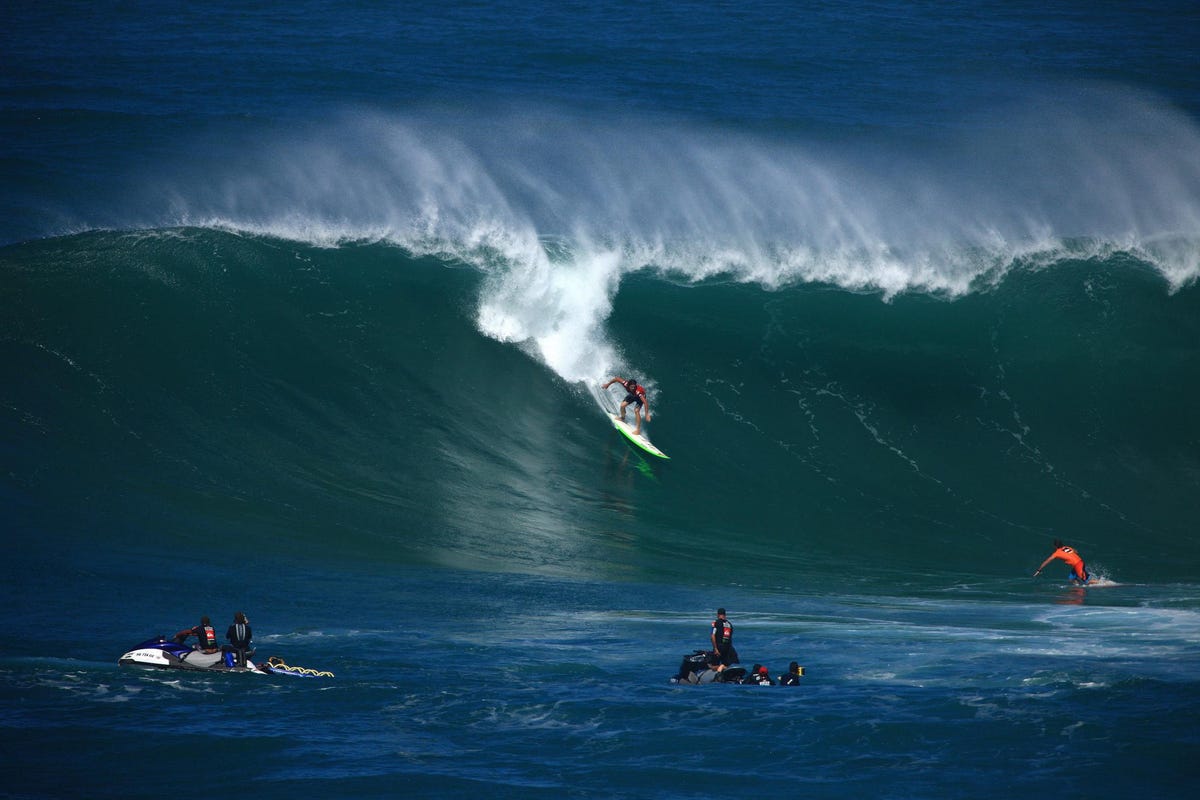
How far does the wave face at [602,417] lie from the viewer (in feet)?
55.9

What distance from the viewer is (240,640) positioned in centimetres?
1235

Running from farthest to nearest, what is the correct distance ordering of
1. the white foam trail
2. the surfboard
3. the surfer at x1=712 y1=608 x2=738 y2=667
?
1. the white foam trail
2. the surfboard
3. the surfer at x1=712 y1=608 x2=738 y2=667

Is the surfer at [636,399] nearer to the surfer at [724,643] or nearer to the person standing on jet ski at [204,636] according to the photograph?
the surfer at [724,643]

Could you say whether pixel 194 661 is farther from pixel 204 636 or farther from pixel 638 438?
pixel 638 438

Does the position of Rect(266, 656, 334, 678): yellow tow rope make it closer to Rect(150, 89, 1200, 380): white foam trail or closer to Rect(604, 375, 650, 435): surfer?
Rect(604, 375, 650, 435): surfer

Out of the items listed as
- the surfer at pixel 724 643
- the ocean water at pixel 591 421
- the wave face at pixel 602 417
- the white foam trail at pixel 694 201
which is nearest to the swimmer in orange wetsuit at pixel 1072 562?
the ocean water at pixel 591 421

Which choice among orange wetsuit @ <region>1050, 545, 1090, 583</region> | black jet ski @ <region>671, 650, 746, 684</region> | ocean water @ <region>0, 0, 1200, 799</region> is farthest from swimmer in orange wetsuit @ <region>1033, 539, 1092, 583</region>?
black jet ski @ <region>671, 650, 746, 684</region>

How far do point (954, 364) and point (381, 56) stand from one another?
2299cm

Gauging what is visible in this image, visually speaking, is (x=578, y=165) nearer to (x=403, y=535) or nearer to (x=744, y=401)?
(x=744, y=401)

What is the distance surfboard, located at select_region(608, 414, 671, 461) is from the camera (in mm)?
19250

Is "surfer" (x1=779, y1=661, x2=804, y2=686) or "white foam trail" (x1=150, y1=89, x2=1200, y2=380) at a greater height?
"white foam trail" (x1=150, y1=89, x2=1200, y2=380)

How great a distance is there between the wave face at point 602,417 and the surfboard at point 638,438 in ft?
0.63

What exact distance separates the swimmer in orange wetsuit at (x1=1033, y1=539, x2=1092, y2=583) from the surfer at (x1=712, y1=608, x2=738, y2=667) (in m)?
5.90

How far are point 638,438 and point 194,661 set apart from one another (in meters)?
8.60
